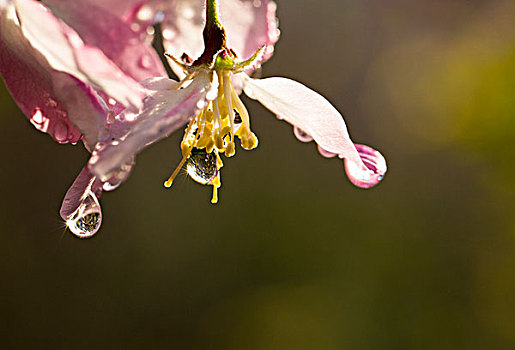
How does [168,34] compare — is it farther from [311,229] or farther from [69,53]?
[311,229]

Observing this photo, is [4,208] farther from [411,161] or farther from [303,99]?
[303,99]

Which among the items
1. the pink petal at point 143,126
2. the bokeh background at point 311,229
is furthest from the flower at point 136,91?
→ the bokeh background at point 311,229

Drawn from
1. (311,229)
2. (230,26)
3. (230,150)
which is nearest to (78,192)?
(230,150)

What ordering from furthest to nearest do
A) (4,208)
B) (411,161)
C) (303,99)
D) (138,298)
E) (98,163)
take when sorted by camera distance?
1. (411,161)
2. (138,298)
3. (4,208)
4. (303,99)
5. (98,163)

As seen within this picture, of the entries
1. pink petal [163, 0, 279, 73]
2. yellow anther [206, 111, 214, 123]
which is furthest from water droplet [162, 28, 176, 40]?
yellow anther [206, 111, 214, 123]

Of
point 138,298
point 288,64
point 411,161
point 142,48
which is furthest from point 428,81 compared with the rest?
point 142,48

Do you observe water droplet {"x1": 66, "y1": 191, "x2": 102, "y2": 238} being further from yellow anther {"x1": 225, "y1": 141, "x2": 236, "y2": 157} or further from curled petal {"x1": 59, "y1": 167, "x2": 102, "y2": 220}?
yellow anther {"x1": 225, "y1": 141, "x2": 236, "y2": 157}

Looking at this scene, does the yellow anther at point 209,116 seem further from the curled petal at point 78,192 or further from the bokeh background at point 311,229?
the bokeh background at point 311,229
